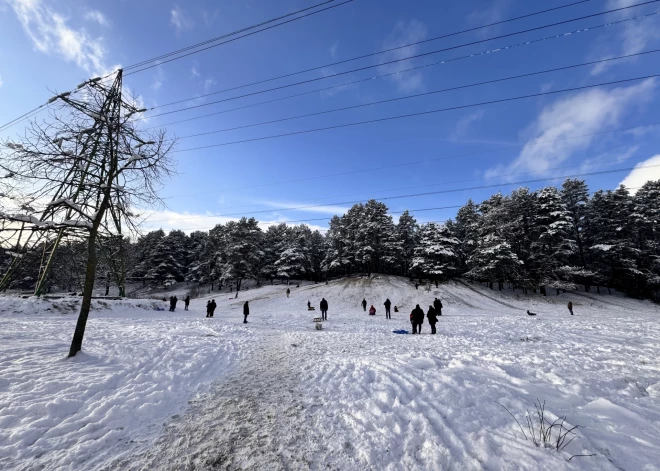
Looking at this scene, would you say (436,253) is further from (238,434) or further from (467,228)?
(238,434)

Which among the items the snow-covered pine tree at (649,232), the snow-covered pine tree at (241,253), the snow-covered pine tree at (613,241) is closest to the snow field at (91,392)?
the snow-covered pine tree at (241,253)

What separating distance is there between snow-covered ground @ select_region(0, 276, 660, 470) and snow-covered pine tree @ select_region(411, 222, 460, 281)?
103ft

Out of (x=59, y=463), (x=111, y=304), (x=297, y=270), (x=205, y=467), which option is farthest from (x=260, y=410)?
(x=297, y=270)

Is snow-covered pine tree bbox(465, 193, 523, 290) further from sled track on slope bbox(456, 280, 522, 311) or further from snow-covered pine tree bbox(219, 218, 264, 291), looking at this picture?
snow-covered pine tree bbox(219, 218, 264, 291)

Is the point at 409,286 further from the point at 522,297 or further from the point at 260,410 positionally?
the point at 260,410

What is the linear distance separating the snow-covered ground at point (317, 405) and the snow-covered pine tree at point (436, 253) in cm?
3138

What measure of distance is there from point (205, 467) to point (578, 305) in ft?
136

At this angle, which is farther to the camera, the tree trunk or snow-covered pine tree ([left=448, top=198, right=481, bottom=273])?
snow-covered pine tree ([left=448, top=198, right=481, bottom=273])

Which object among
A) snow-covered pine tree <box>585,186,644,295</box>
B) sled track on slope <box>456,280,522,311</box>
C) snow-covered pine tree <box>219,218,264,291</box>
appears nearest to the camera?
sled track on slope <box>456,280,522,311</box>

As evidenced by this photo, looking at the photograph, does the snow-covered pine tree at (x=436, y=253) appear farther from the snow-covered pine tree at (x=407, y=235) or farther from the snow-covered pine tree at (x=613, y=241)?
the snow-covered pine tree at (x=613, y=241)

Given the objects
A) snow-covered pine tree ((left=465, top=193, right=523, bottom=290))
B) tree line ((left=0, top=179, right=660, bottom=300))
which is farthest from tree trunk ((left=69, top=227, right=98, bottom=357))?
snow-covered pine tree ((left=465, top=193, right=523, bottom=290))

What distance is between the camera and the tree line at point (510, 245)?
36.7 m

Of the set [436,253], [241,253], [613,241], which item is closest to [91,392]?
[436,253]

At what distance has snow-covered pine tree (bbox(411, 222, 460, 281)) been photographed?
1622 inches
